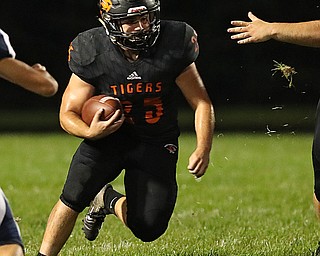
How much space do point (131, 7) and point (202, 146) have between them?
80 centimetres

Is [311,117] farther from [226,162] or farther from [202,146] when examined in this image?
[202,146]

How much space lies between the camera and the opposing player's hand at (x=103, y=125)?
4.79 m

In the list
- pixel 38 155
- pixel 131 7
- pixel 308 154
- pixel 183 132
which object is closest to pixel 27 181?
pixel 38 155

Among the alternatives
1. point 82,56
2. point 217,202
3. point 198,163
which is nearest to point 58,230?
point 198,163

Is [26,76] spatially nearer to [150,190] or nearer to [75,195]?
[75,195]

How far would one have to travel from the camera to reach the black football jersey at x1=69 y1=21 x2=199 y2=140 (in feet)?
16.6

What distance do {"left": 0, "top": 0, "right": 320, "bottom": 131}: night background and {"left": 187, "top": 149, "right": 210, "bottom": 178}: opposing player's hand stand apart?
12.0m

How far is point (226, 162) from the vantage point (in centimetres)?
1031

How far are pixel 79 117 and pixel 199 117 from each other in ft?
2.04

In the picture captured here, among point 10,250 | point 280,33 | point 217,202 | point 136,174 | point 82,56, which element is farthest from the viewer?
point 217,202

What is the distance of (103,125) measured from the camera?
4.79 meters

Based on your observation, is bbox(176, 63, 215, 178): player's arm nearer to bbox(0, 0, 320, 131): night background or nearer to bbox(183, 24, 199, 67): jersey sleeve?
bbox(183, 24, 199, 67): jersey sleeve

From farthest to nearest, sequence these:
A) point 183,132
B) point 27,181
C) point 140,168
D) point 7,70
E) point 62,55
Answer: point 62,55, point 183,132, point 27,181, point 140,168, point 7,70

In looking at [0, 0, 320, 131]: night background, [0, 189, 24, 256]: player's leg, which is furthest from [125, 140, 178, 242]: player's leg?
[0, 0, 320, 131]: night background
